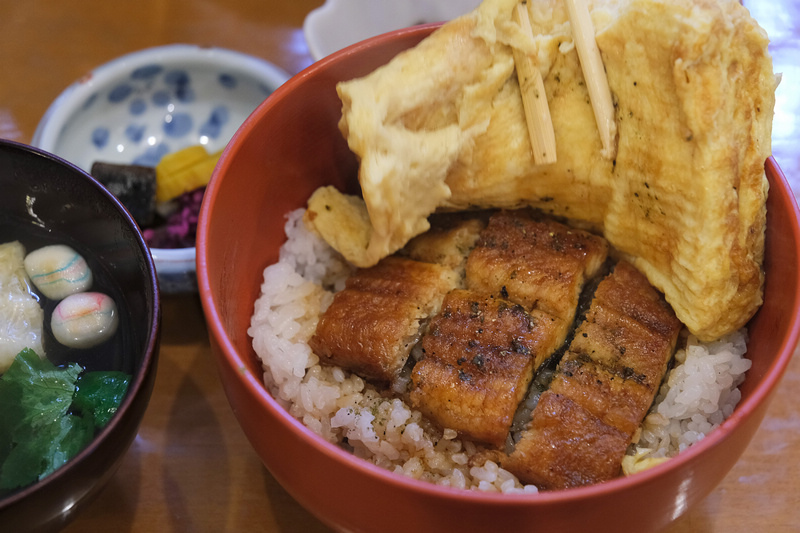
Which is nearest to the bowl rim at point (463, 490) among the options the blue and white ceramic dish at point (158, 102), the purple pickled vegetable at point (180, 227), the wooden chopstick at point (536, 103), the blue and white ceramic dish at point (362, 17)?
the wooden chopstick at point (536, 103)

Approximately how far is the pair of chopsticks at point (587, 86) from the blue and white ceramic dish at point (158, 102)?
1050 millimetres

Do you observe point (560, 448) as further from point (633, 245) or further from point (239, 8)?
point (239, 8)

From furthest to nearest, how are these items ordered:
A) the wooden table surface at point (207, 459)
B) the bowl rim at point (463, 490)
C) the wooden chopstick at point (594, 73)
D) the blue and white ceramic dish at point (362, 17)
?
the blue and white ceramic dish at point (362, 17) → the wooden table surface at point (207, 459) → the wooden chopstick at point (594, 73) → the bowl rim at point (463, 490)

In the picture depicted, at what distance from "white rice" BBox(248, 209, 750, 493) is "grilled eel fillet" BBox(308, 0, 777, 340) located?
10 centimetres

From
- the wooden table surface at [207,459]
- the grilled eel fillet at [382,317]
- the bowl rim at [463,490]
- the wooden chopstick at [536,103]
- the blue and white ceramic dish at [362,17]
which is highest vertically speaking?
the wooden chopstick at [536,103]

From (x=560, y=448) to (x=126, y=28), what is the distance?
210 centimetres

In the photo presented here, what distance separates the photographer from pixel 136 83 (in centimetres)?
229

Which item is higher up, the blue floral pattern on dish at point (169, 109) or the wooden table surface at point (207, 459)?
the blue floral pattern on dish at point (169, 109)

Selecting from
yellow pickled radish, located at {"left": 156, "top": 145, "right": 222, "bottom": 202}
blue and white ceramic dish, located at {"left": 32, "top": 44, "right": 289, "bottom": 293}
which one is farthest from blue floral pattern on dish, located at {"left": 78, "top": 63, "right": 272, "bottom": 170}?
yellow pickled radish, located at {"left": 156, "top": 145, "right": 222, "bottom": 202}

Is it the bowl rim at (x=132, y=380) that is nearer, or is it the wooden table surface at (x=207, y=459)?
the bowl rim at (x=132, y=380)

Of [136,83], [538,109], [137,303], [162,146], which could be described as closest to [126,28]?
[136,83]

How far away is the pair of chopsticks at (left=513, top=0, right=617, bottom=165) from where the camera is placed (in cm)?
134

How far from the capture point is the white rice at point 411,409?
133cm

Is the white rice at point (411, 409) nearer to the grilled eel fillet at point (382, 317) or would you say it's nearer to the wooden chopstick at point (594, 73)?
the grilled eel fillet at point (382, 317)
